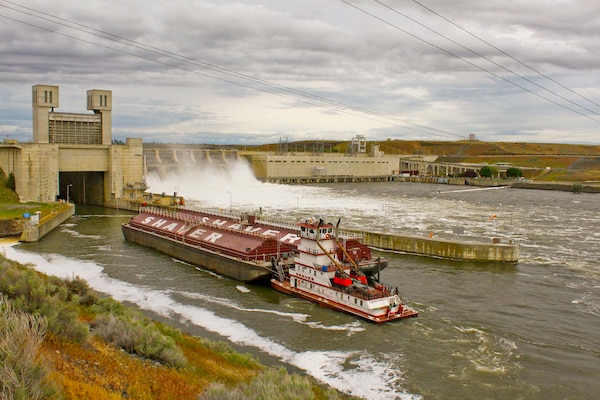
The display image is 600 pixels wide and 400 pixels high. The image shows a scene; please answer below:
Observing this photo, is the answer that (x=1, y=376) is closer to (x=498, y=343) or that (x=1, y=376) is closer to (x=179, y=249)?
(x=498, y=343)

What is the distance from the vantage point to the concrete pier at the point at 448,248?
35594 mm

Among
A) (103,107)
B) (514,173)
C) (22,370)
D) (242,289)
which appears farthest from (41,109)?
(514,173)

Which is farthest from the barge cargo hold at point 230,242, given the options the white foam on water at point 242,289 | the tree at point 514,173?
the tree at point 514,173

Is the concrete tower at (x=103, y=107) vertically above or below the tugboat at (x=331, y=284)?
above

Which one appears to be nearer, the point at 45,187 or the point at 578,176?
the point at 45,187

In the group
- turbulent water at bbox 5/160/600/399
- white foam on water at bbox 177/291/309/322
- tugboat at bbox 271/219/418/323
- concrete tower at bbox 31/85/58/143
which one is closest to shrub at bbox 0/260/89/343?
turbulent water at bbox 5/160/600/399

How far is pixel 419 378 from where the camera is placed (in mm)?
18281

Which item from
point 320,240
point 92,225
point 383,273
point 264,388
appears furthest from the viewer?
point 92,225

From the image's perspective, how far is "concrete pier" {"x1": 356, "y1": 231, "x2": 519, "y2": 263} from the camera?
117 ft

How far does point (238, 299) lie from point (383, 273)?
32.5 feet

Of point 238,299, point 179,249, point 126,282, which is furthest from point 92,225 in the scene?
point 238,299

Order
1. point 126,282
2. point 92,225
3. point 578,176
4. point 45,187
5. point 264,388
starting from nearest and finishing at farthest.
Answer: point 264,388 → point 126,282 → point 92,225 → point 45,187 → point 578,176

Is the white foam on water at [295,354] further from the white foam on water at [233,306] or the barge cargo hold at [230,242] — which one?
the barge cargo hold at [230,242]

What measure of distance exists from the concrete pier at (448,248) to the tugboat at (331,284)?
1130cm
